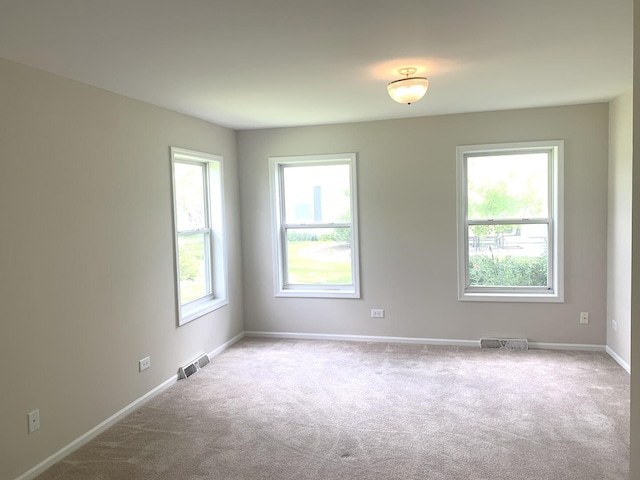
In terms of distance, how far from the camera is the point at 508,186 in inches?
198

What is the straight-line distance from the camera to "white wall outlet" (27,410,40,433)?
286cm

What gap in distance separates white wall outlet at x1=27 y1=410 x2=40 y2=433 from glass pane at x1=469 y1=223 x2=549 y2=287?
4.06 metres

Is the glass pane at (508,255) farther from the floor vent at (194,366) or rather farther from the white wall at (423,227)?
the floor vent at (194,366)

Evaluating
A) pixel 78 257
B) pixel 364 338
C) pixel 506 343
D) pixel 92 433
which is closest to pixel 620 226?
pixel 506 343

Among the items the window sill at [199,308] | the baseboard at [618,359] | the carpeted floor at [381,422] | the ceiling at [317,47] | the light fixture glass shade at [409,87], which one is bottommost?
the carpeted floor at [381,422]

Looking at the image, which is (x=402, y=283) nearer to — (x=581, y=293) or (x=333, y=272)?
(x=333, y=272)

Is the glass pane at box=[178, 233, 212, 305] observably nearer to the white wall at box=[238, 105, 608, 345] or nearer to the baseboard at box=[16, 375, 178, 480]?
the white wall at box=[238, 105, 608, 345]

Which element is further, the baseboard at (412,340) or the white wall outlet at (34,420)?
the baseboard at (412,340)

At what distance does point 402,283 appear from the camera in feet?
17.3

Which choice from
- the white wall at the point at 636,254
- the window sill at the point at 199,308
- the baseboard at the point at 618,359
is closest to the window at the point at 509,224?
the baseboard at the point at 618,359

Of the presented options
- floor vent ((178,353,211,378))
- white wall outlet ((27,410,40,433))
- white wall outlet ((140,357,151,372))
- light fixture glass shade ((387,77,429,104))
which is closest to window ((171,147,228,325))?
floor vent ((178,353,211,378))

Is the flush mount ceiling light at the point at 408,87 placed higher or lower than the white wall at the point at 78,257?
higher

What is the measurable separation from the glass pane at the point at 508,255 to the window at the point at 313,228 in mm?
1291

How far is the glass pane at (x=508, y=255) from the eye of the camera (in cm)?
502
